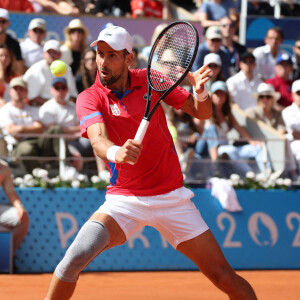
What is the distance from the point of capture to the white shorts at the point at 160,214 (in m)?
4.53

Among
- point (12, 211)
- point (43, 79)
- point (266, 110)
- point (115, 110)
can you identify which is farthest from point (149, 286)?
point (115, 110)

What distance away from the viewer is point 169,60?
16.1ft

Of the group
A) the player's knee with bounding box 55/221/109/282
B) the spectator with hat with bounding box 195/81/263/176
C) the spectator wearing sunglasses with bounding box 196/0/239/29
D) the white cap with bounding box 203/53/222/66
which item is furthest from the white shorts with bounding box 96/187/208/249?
the spectator wearing sunglasses with bounding box 196/0/239/29

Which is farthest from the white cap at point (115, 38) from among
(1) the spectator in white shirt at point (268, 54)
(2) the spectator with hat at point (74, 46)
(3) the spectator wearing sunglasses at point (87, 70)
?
(1) the spectator in white shirt at point (268, 54)

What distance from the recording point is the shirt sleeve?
4348 mm

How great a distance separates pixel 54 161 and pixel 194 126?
6.43 feet

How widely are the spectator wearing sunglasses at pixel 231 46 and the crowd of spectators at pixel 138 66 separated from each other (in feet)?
0.05

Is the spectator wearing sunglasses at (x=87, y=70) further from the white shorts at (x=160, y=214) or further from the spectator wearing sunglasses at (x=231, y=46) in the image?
the white shorts at (x=160, y=214)

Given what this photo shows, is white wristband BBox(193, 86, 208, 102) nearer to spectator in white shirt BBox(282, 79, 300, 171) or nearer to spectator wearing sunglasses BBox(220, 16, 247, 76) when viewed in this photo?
spectator in white shirt BBox(282, 79, 300, 171)

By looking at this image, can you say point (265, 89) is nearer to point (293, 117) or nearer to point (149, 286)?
point (293, 117)

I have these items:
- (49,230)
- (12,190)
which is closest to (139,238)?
(49,230)

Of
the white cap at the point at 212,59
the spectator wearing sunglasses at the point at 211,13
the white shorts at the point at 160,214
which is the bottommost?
the white shorts at the point at 160,214

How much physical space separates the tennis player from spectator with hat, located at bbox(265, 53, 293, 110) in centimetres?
596

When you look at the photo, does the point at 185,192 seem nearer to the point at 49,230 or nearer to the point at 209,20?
the point at 49,230
